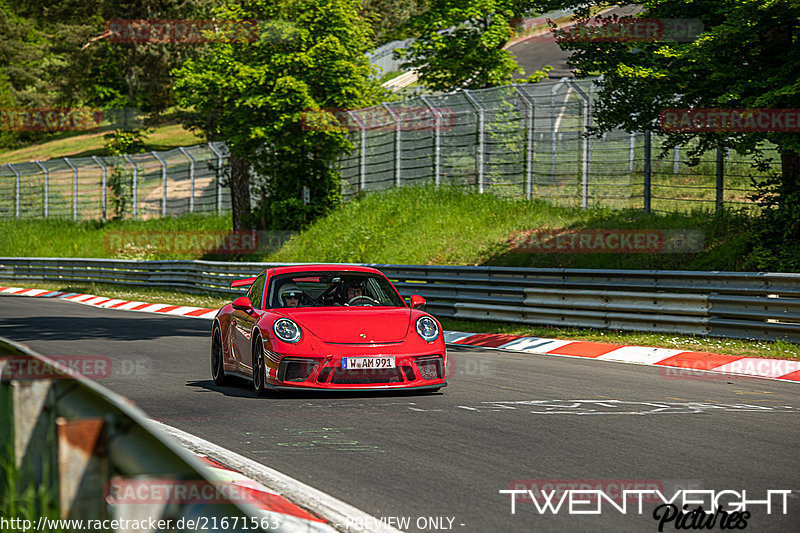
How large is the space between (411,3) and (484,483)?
91.4m

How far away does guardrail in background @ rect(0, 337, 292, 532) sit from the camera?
213 centimetres

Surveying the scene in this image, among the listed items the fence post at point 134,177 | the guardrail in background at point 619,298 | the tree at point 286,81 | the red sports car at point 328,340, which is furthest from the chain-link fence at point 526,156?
the red sports car at point 328,340

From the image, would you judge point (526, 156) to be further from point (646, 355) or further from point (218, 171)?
point (218, 171)

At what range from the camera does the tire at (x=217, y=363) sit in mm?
10375

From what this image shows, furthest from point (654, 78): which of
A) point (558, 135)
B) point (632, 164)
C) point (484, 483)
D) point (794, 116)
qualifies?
point (484, 483)

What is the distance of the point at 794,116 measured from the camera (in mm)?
13258

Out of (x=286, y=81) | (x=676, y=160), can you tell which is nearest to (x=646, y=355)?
(x=676, y=160)

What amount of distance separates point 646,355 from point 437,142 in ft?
48.6

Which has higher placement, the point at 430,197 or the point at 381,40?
the point at 381,40

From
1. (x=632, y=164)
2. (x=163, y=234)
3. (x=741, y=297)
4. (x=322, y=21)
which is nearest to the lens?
(x=741, y=297)

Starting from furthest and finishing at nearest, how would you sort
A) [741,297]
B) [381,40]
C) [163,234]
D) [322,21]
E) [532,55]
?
[381,40] < [532,55] < [163,234] < [322,21] < [741,297]

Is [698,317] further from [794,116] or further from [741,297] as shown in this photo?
[794,116]

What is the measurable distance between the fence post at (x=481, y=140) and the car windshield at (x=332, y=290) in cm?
1509

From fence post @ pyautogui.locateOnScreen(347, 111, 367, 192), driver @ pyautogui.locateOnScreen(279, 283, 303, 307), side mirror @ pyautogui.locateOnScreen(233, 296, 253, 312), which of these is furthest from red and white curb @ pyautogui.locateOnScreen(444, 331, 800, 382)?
fence post @ pyautogui.locateOnScreen(347, 111, 367, 192)
